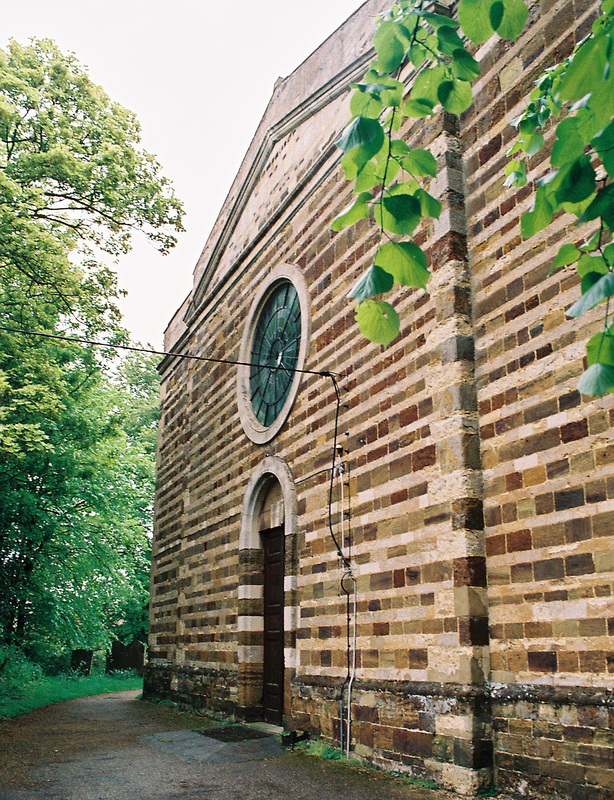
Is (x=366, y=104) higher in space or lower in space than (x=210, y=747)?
higher

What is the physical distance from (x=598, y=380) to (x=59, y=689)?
17.6 metres

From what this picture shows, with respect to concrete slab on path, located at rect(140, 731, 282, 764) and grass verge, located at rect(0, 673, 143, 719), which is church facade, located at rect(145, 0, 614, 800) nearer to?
concrete slab on path, located at rect(140, 731, 282, 764)

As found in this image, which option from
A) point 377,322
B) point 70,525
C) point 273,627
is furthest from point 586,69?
point 70,525

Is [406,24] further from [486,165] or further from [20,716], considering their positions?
[20,716]

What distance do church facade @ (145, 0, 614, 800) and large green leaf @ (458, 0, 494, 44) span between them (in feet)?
10.1

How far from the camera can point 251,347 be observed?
36.1 feet

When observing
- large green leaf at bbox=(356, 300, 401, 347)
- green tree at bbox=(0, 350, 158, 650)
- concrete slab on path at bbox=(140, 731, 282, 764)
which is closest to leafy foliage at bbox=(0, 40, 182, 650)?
green tree at bbox=(0, 350, 158, 650)

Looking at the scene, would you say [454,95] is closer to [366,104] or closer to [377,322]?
[366,104]

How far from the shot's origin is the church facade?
16.0 feet

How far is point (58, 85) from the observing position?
1308 cm

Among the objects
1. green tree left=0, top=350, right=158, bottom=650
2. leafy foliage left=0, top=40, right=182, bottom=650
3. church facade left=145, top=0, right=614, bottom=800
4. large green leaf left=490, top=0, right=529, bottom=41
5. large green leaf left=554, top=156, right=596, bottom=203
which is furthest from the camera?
green tree left=0, top=350, right=158, bottom=650

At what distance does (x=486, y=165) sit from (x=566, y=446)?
267 centimetres

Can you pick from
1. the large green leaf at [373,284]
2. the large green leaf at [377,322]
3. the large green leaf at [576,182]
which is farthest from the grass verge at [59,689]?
the large green leaf at [576,182]

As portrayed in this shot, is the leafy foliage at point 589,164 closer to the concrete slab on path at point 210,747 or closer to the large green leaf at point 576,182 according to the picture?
the large green leaf at point 576,182
